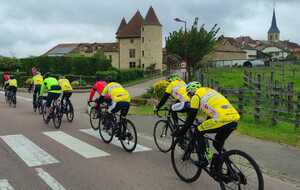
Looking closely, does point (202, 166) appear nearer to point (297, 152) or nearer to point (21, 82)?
point (297, 152)

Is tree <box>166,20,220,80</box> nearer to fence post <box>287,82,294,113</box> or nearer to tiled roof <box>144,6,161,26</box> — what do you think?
fence post <box>287,82,294,113</box>

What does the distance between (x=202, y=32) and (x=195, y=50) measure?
1.94 metres

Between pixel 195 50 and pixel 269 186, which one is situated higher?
pixel 195 50

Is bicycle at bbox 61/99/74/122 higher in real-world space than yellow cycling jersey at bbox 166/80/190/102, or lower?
lower

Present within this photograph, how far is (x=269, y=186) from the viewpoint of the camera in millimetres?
6719

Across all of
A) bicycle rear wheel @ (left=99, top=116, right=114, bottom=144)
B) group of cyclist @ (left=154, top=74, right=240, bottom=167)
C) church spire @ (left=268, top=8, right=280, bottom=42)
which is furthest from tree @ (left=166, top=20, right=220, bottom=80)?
church spire @ (left=268, top=8, right=280, bottom=42)

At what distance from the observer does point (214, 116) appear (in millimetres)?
6113

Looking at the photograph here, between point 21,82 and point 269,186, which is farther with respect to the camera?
point 21,82

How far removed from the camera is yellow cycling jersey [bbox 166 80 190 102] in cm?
890

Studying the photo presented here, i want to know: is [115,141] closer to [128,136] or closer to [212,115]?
[128,136]

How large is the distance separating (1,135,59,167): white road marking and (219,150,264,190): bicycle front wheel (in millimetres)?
3951

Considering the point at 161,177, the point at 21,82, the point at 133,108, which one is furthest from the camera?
the point at 21,82

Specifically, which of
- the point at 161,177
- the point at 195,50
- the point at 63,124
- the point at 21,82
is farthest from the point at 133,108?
the point at 21,82

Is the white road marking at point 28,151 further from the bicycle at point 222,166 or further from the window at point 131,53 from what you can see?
the window at point 131,53
